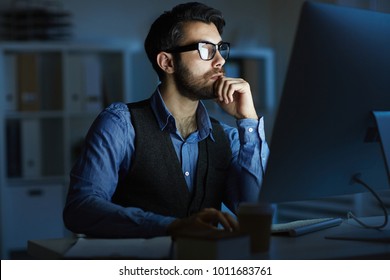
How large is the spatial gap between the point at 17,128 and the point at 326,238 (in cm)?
304

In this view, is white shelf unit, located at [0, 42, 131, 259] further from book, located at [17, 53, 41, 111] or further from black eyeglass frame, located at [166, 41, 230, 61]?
black eyeglass frame, located at [166, 41, 230, 61]

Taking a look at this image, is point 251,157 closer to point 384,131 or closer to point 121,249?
point 384,131

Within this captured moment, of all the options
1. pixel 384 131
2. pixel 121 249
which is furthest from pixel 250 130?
pixel 121 249

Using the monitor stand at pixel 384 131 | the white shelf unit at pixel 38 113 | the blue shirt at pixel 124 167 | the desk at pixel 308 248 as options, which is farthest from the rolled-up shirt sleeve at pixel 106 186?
the white shelf unit at pixel 38 113

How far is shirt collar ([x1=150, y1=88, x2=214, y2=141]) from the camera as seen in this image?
6.26 feet

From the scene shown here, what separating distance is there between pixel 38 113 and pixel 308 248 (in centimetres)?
307

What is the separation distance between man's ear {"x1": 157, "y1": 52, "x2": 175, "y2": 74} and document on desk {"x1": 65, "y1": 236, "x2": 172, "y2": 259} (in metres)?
0.87

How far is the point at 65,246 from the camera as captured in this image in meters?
1.28

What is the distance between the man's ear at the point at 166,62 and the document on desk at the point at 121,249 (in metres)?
0.87

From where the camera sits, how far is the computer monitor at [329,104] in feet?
3.74

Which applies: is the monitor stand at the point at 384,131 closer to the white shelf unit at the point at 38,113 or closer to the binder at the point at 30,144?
the white shelf unit at the point at 38,113

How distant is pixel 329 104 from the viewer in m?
1.20

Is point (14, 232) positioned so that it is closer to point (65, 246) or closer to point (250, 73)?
point (250, 73)
